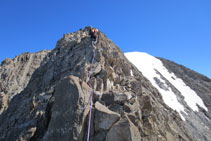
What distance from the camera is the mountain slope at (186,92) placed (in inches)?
970

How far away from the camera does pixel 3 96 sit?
82.8ft

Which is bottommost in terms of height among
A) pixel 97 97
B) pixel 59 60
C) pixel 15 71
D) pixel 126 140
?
pixel 126 140

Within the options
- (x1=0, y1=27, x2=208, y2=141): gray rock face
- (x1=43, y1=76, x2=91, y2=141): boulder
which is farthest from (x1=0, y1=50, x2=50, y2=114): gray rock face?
(x1=43, y1=76, x2=91, y2=141): boulder

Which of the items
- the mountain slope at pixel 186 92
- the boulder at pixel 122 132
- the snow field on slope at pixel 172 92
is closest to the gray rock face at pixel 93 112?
the boulder at pixel 122 132

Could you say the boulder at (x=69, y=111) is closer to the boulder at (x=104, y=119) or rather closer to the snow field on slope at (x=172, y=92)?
the boulder at (x=104, y=119)

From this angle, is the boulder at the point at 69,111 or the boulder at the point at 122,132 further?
the boulder at the point at 69,111

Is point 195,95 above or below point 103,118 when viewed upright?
above

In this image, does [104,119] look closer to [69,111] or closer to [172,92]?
[69,111]

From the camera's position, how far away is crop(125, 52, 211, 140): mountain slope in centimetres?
2464

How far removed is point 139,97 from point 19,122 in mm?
9381

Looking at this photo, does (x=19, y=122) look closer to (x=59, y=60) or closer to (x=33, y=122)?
(x=33, y=122)

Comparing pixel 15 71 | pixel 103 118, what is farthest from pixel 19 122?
pixel 15 71

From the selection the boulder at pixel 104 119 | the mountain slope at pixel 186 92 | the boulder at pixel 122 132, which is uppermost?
the mountain slope at pixel 186 92

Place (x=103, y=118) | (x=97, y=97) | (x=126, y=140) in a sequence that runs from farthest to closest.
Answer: (x=97, y=97), (x=103, y=118), (x=126, y=140)
